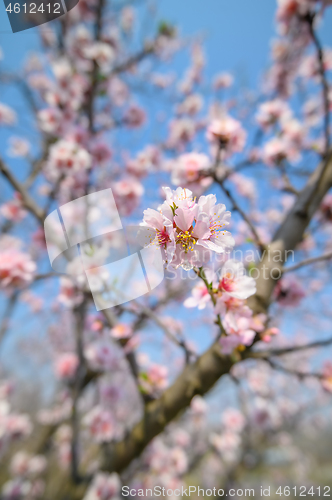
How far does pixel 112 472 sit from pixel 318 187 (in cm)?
215

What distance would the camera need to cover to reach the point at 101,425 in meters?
2.35

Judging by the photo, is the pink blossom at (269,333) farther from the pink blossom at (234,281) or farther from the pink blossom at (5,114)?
the pink blossom at (5,114)

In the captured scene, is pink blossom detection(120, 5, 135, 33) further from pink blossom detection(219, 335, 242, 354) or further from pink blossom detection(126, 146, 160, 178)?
pink blossom detection(219, 335, 242, 354)

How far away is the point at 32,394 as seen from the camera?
15859mm

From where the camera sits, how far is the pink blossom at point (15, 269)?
1.46 metres

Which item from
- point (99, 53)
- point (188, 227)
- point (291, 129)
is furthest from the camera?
point (99, 53)

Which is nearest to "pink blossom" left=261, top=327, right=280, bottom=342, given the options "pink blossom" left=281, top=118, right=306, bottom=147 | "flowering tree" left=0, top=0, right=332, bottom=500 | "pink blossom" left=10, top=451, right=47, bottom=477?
"flowering tree" left=0, top=0, right=332, bottom=500

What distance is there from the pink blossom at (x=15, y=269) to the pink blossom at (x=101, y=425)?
148cm

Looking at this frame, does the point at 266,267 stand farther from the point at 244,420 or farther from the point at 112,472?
the point at 244,420

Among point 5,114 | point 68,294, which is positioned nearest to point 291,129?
point 68,294

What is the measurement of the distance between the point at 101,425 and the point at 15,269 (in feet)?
5.87

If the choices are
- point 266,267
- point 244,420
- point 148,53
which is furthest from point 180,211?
point 244,420

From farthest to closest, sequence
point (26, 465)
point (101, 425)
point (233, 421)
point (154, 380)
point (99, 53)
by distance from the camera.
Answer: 1. point (233, 421)
2. point (26, 465)
3. point (99, 53)
4. point (101, 425)
5. point (154, 380)

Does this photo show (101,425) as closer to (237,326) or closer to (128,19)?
(237,326)
